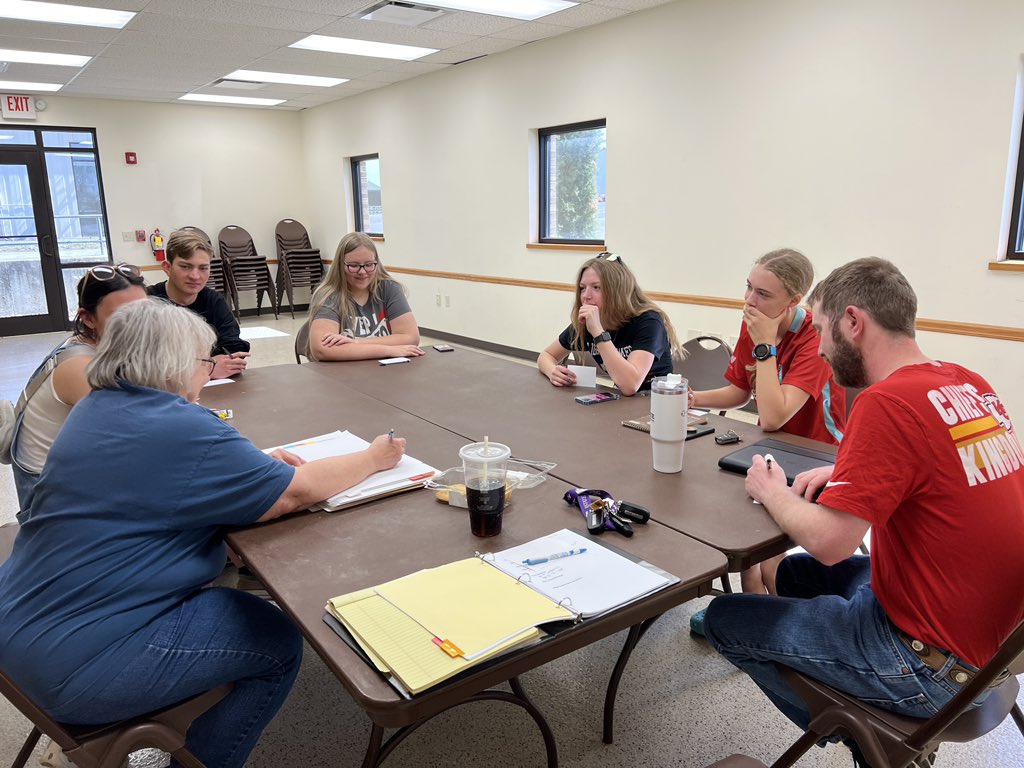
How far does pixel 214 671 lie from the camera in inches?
51.8

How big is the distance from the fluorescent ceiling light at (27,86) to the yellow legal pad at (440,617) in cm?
848

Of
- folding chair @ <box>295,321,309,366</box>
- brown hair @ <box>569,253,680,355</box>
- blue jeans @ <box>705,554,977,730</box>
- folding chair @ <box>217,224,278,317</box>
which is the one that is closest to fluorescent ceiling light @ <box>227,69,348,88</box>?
folding chair @ <box>217,224,278,317</box>

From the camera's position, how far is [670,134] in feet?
16.3

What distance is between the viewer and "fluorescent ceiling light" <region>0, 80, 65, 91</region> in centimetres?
730

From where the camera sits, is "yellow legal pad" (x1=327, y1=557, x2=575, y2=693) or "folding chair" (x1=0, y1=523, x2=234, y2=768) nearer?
"yellow legal pad" (x1=327, y1=557, x2=575, y2=693)

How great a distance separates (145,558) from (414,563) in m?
0.49

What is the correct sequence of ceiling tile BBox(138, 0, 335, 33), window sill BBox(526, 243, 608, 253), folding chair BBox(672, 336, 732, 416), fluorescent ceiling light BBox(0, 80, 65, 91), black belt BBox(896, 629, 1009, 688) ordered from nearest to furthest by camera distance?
1. black belt BBox(896, 629, 1009, 688)
2. folding chair BBox(672, 336, 732, 416)
3. ceiling tile BBox(138, 0, 335, 33)
4. window sill BBox(526, 243, 608, 253)
5. fluorescent ceiling light BBox(0, 80, 65, 91)

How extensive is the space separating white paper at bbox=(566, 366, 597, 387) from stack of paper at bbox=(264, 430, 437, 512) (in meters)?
0.91

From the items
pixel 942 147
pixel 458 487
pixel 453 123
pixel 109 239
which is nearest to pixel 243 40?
pixel 453 123

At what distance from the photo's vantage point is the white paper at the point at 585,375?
255cm

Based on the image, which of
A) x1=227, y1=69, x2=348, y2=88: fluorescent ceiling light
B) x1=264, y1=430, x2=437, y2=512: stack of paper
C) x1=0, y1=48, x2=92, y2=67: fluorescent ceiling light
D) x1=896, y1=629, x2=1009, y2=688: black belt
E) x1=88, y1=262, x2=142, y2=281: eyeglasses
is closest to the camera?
x1=896, y1=629, x2=1009, y2=688: black belt

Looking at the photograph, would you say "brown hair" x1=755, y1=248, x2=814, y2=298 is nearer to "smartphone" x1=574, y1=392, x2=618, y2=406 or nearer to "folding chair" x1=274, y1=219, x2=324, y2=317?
"smartphone" x1=574, y1=392, x2=618, y2=406

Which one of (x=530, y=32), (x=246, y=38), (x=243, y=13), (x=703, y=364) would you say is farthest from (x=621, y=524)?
(x=246, y=38)

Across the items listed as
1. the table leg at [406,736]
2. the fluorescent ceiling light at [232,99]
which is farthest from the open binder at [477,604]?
the fluorescent ceiling light at [232,99]
